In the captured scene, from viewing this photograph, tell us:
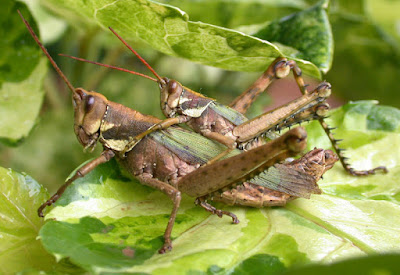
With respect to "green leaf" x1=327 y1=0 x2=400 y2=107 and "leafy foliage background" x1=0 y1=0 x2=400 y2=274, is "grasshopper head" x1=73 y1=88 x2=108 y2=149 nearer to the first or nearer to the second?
"leafy foliage background" x1=0 y1=0 x2=400 y2=274

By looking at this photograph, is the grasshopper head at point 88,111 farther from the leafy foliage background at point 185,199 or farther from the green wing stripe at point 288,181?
the green wing stripe at point 288,181

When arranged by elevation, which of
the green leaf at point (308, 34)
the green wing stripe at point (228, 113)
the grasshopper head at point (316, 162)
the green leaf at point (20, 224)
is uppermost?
the green leaf at point (308, 34)

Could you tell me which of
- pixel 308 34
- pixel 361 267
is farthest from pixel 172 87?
pixel 361 267

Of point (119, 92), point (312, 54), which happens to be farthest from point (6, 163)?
point (312, 54)

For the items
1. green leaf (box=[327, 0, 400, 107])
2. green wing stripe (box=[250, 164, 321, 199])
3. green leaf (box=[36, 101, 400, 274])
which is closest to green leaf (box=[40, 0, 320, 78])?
green wing stripe (box=[250, 164, 321, 199])

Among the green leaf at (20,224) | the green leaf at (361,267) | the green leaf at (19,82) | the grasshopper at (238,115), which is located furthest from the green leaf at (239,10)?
the green leaf at (361,267)

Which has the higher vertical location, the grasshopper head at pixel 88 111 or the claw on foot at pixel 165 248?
the grasshopper head at pixel 88 111
